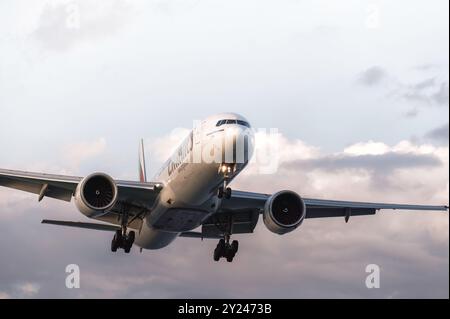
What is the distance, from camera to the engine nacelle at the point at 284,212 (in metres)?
34.3

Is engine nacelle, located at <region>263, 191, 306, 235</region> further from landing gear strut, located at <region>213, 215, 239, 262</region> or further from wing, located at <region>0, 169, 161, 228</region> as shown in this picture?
wing, located at <region>0, 169, 161, 228</region>

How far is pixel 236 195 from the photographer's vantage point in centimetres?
3478

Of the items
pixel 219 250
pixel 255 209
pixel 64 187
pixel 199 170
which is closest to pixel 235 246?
pixel 219 250

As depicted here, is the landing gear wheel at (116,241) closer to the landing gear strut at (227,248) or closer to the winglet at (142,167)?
the landing gear strut at (227,248)

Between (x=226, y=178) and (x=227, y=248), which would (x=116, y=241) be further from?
(x=226, y=178)

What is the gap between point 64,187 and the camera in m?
33.9

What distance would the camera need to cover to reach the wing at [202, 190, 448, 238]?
116ft

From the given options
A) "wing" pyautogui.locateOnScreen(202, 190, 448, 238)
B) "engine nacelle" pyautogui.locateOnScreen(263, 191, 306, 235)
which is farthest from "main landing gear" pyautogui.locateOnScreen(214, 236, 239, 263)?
"engine nacelle" pyautogui.locateOnScreen(263, 191, 306, 235)

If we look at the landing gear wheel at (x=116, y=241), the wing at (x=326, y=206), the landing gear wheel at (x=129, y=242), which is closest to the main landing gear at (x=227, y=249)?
the wing at (x=326, y=206)

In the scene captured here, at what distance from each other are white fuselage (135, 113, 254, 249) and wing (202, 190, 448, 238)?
2.76m

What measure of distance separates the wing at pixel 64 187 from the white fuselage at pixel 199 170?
0.59 meters
